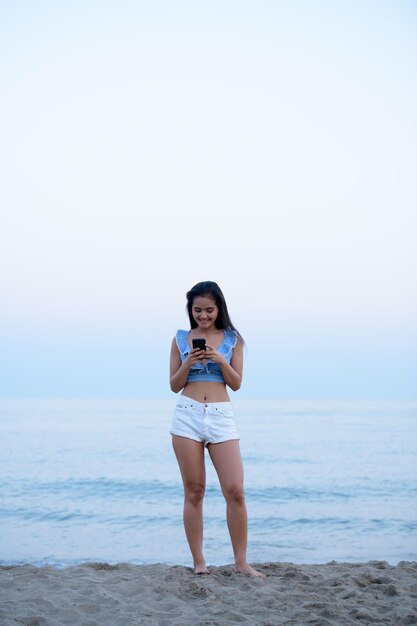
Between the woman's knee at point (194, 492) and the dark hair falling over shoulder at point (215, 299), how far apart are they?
1.13 meters

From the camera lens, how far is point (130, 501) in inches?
531

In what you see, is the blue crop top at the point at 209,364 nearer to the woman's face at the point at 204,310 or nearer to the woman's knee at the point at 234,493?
the woman's face at the point at 204,310

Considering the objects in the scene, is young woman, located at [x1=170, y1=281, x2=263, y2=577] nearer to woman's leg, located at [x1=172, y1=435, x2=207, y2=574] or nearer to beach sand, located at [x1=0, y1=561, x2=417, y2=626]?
woman's leg, located at [x1=172, y1=435, x2=207, y2=574]

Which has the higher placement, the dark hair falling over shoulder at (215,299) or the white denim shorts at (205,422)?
the dark hair falling over shoulder at (215,299)

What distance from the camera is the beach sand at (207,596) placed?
3.81m

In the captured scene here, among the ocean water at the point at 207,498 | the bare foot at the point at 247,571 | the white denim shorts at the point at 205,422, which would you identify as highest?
the white denim shorts at the point at 205,422

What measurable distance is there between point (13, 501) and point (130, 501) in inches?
91.1

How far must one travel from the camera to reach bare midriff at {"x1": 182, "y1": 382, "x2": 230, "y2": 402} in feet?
16.1

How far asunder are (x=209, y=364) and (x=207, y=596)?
5.22 feet

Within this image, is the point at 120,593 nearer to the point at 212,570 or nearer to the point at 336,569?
the point at 212,570

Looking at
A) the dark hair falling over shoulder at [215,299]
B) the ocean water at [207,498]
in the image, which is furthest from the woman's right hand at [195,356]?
the ocean water at [207,498]

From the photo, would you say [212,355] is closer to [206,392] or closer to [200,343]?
[200,343]

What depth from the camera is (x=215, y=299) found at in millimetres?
4992

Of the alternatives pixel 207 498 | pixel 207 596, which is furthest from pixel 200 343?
pixel 207 498
